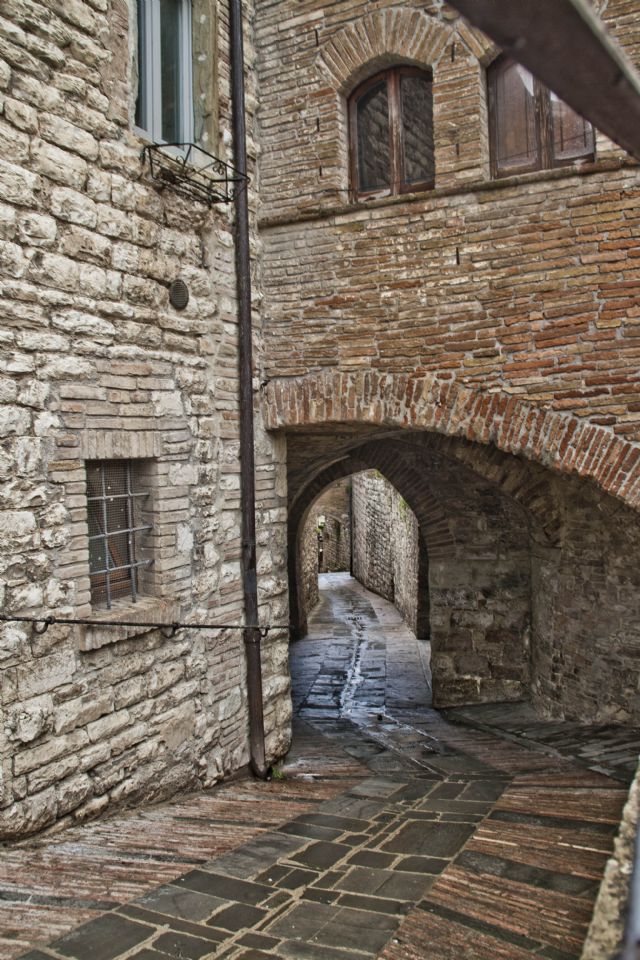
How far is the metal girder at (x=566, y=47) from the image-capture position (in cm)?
122

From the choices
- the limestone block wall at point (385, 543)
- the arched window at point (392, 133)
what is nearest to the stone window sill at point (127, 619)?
the arched window at point (392, 133)

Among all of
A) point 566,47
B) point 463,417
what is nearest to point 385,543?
point 463,417

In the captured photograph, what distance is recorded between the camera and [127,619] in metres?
4.48

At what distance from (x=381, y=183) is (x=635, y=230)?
6.36ft

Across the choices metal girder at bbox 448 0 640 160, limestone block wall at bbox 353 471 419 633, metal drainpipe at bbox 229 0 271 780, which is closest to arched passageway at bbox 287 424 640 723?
metal drainpipe at bbox 229 0 271 780

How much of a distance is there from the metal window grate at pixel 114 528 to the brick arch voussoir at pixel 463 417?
1444 millimetres

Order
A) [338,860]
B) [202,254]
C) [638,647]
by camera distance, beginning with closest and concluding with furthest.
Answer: [338,860] → [202,254] → [638,647]

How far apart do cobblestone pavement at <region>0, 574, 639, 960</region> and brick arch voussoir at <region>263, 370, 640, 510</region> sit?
6.61ft

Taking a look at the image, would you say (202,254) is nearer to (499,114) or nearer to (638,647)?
(499,114)

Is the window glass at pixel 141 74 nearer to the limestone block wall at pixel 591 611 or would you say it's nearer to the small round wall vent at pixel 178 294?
the small round wall vent at pixel 178 294

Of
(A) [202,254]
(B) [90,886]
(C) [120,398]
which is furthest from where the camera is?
(A) [202,254]

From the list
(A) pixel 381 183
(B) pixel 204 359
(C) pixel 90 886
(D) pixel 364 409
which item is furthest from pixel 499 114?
(C) pixel 90 886

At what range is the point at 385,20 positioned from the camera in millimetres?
5535

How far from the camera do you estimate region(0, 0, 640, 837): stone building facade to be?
3.95 meters
